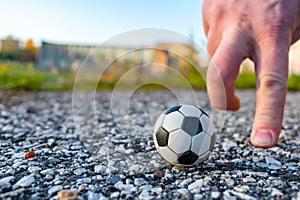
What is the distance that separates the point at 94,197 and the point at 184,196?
0.51 m

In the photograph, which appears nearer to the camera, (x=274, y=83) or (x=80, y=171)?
(x=80, y=171)

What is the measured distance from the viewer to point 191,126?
2352 mm

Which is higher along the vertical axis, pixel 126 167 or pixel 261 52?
pixel 261 52

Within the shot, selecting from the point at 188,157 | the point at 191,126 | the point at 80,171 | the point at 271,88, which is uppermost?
the point at 271,88

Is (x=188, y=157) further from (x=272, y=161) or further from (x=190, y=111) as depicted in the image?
(x=272, y=161)

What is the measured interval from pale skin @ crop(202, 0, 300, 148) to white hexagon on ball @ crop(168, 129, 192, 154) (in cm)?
55

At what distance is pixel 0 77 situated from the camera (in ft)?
25.8

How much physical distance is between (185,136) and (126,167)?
1.57ft

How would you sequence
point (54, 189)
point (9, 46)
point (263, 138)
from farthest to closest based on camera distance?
point (9, 46)
point (263, 138)
point (54, 189)

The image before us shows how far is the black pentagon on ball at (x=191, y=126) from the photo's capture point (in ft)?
7.67

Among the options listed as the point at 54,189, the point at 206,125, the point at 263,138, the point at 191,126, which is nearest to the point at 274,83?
the point at 263,138

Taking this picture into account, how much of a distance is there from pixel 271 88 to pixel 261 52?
0.91 ft

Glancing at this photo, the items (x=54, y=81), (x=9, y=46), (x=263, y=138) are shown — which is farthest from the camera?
(x=9, y=46)

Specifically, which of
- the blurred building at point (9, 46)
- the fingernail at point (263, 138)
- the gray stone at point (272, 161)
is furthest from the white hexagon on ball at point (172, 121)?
the blurred building at point (9, 46)
